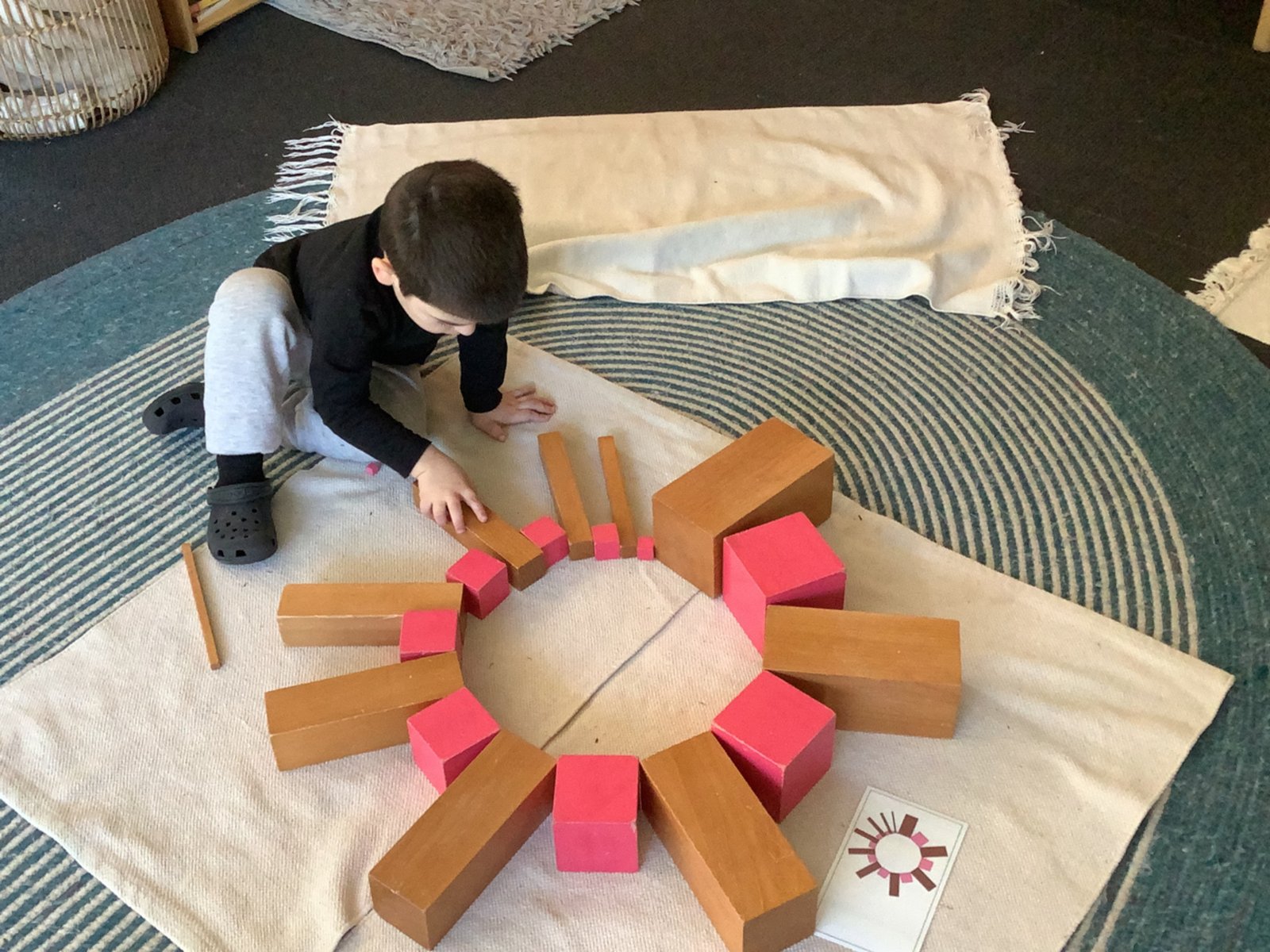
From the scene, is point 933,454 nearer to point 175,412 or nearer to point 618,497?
point 618,497

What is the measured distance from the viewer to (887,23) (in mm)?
2021

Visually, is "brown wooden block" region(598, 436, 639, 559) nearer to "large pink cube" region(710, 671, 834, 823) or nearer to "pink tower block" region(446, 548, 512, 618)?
"pink tower block" region(446, 548, 512, 618)

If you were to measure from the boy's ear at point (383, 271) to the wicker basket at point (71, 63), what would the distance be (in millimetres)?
1030

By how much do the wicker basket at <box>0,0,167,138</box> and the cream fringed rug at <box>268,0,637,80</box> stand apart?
34 cm

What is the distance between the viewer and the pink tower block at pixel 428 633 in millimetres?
1040

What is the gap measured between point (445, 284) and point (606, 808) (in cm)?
47

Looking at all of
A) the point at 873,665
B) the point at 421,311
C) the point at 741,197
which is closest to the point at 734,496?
the point at 873,665

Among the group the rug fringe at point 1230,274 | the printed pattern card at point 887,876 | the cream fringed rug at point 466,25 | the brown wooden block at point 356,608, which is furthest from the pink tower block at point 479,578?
the cream fringed rug at point 466,25

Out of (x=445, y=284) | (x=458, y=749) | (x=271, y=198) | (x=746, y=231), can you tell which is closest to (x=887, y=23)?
(x=746, y=231)

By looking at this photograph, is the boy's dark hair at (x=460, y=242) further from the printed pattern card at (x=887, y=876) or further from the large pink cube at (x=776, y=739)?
the printed pattern card at (x=887, y=876)

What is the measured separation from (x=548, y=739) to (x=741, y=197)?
89cm

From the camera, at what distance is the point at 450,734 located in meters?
0.96

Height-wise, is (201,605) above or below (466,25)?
below

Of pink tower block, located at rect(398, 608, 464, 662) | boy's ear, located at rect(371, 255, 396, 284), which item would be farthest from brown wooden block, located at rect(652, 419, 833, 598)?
boy's ear, located at rect(371, 255, 396, 284)
